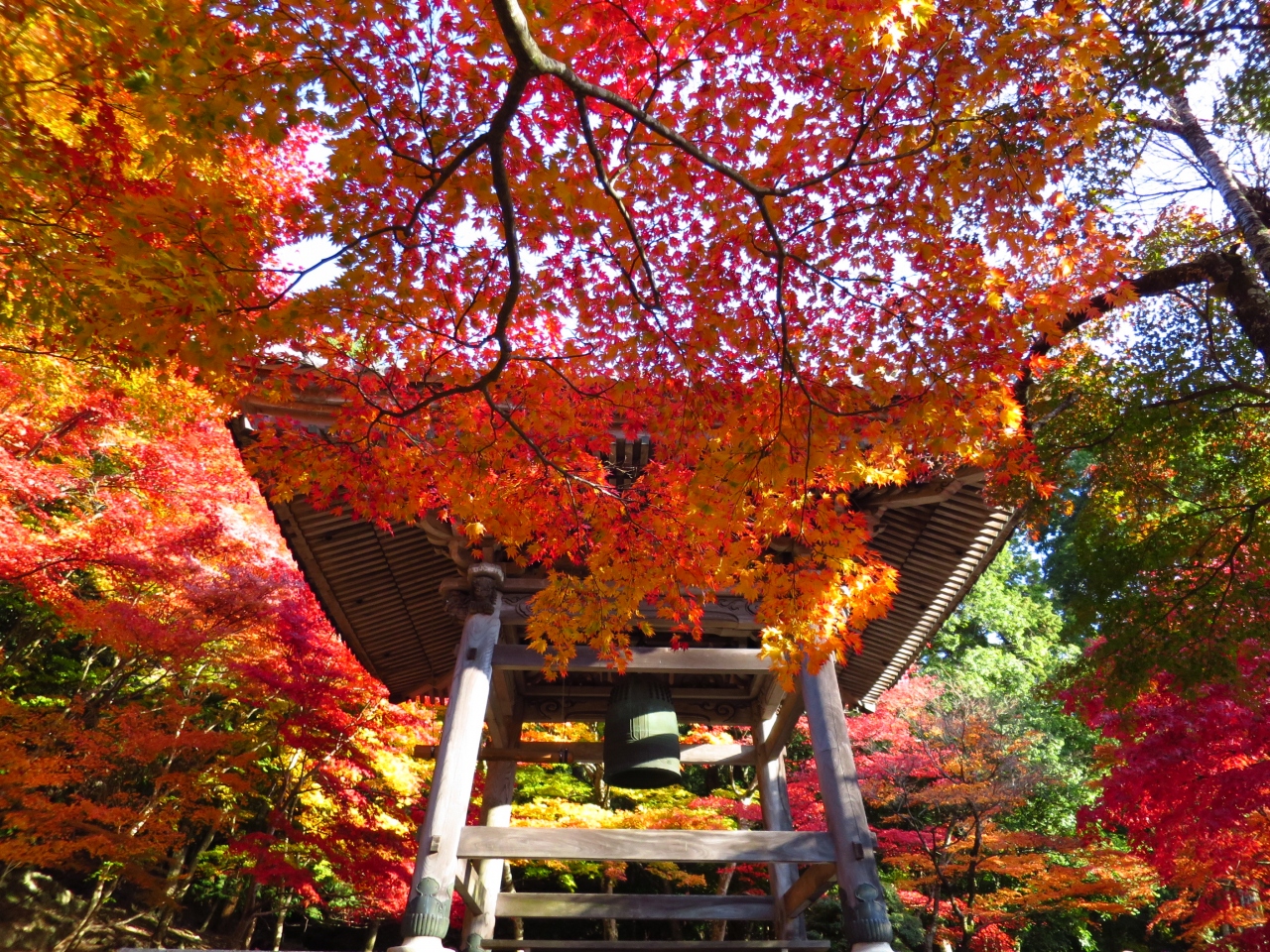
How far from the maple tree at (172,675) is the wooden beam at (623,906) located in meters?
3.60

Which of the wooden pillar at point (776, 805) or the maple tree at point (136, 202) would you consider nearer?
the maple tree at point (136, 202)

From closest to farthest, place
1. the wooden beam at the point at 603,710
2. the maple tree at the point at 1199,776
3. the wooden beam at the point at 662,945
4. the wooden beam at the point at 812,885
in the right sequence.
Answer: the wooden beam at the point at 812,885
the wooden beam at the point at 662,945
the maple tree at the point at 1199,776
the wooden beam at the point at 603,710

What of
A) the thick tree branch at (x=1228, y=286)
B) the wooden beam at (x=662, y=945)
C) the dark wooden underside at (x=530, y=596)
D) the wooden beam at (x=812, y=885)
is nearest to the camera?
the wooden beam at (x=812, y=885)

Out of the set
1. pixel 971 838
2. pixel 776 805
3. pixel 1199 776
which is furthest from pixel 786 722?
pixel 971 838

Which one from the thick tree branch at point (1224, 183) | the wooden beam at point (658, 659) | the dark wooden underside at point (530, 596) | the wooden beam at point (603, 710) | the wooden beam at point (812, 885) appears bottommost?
the wooden beam at point (812, 885)

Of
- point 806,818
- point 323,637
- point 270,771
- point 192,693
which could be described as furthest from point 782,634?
point 192,693

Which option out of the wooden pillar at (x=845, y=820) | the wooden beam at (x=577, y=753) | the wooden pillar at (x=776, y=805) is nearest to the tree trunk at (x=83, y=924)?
the wooden beam at (x=577, y=753)

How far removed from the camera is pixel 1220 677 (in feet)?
18.1

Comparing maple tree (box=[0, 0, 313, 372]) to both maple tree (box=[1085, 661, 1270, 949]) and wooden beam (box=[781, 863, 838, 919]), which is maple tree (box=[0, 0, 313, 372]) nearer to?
wooden beam (box=[781, 863, 838, 919])

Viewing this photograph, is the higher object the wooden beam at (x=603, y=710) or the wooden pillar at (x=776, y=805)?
the wooden beam at (x=603, y=710)

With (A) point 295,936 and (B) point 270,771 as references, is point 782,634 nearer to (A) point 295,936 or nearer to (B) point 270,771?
(B) point 270,771

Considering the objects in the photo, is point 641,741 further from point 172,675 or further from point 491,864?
point 172,675

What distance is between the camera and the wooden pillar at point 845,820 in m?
4.30

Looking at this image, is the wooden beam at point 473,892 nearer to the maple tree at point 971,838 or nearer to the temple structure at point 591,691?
the temple structure at point 591,691
